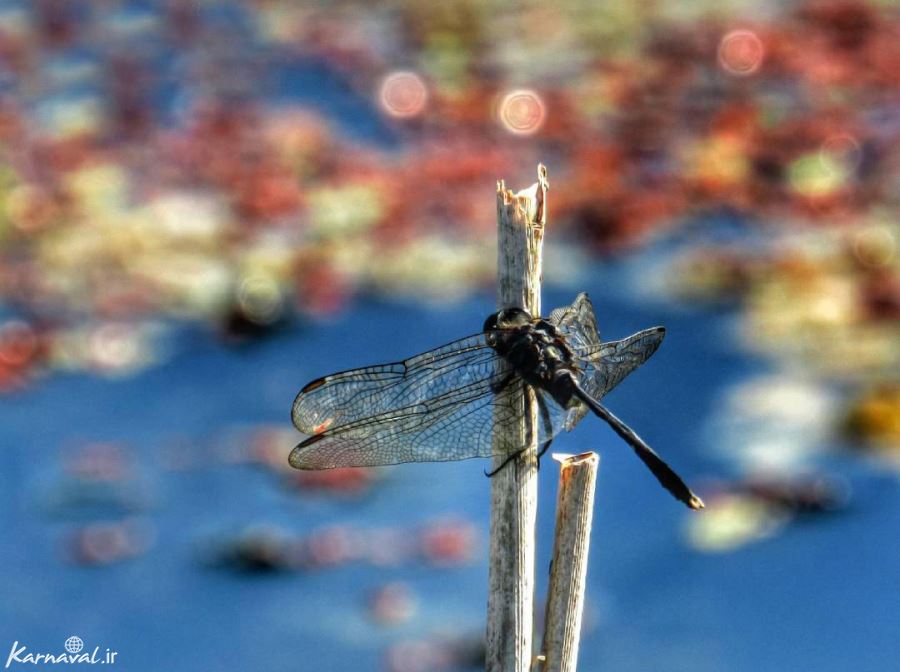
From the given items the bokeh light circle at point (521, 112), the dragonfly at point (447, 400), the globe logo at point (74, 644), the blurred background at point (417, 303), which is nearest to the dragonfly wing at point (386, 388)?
the dragonfly at point (447, 400)

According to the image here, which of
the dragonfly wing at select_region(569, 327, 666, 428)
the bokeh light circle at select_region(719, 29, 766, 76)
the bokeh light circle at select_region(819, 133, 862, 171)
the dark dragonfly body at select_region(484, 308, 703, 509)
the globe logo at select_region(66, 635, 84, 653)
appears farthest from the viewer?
the bokeh light circle at select_region(719, 29, 766, 76)

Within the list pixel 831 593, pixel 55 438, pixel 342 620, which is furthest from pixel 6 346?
pixel 831 593

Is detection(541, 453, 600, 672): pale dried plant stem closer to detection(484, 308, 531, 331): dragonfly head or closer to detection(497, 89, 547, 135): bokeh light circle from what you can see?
detection(484, 308, 531, 331): dragonfly head

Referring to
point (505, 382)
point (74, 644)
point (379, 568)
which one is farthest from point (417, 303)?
point (505, 382)

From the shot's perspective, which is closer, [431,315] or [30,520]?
[30,520]

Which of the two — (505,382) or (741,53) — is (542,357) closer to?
(505,382)

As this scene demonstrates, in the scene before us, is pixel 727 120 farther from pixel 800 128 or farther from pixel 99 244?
pixel 99 244

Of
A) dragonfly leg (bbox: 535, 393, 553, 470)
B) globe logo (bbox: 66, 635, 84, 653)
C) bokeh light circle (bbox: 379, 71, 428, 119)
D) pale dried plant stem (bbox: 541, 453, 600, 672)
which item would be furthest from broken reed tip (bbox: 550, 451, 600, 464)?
bokeh light circle (bbox: 379, 71, 428, 119)
